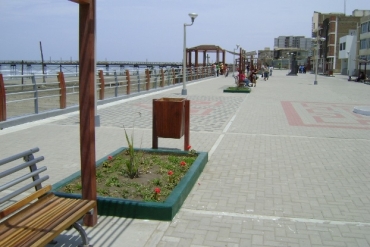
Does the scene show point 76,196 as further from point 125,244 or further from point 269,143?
point 269,143

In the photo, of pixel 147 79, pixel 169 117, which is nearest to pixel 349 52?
pixel 147 79

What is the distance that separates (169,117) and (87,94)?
3055 millimetres

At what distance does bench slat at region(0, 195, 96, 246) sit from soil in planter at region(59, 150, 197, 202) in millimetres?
1019

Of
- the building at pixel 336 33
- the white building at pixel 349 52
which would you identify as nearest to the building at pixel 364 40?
the white building at pixel 349 52

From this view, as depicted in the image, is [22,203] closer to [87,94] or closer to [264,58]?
[87,94]

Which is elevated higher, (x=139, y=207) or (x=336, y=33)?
(x=336, y=33)

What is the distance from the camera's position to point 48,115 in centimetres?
1178

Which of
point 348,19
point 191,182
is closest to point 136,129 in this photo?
point 191,182

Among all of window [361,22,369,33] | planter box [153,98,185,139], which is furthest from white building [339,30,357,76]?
planter box [153,98,185,139]

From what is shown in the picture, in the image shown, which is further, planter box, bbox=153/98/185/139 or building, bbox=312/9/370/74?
building, bbox=312/9/370/74

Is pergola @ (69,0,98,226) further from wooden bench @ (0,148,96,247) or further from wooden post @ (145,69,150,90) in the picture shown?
wooden post @ (145,69,150,90)

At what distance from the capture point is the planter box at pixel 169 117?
6.73m

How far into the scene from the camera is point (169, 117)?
682 cm

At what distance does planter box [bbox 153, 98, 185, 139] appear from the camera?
673 cm
